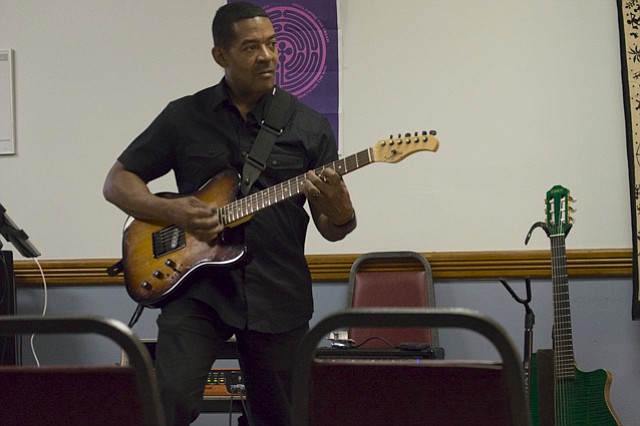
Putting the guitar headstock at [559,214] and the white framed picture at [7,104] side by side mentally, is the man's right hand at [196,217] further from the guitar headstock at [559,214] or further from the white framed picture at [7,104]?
the white framed picture at [7,104]

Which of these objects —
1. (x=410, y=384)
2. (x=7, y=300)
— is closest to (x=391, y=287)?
(x=7, y=300)

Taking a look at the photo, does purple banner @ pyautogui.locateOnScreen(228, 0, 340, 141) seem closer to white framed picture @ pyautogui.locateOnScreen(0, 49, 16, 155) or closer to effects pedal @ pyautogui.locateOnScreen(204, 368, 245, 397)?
effects pedal @ pyautogui.locateOnScreen(204, 368, 245, 397)

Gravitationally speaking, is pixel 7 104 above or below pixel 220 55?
above

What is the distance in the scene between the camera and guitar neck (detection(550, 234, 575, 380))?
11.2ft

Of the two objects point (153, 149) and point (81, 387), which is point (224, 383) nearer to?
point (153, 149)

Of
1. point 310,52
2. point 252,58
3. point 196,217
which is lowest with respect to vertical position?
point 196,217

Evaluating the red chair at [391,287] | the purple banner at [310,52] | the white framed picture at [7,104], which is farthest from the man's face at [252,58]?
the white framed picture at [7,104]

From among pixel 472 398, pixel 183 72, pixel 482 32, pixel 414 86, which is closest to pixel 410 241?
pixel 414 86

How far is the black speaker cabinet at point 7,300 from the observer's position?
403 cm

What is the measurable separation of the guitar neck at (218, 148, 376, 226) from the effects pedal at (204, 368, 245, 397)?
116 centimetres

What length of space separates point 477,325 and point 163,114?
6.42 feet

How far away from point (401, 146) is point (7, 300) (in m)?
2.17

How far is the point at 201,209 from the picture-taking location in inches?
107

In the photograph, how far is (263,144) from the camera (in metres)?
2.79
